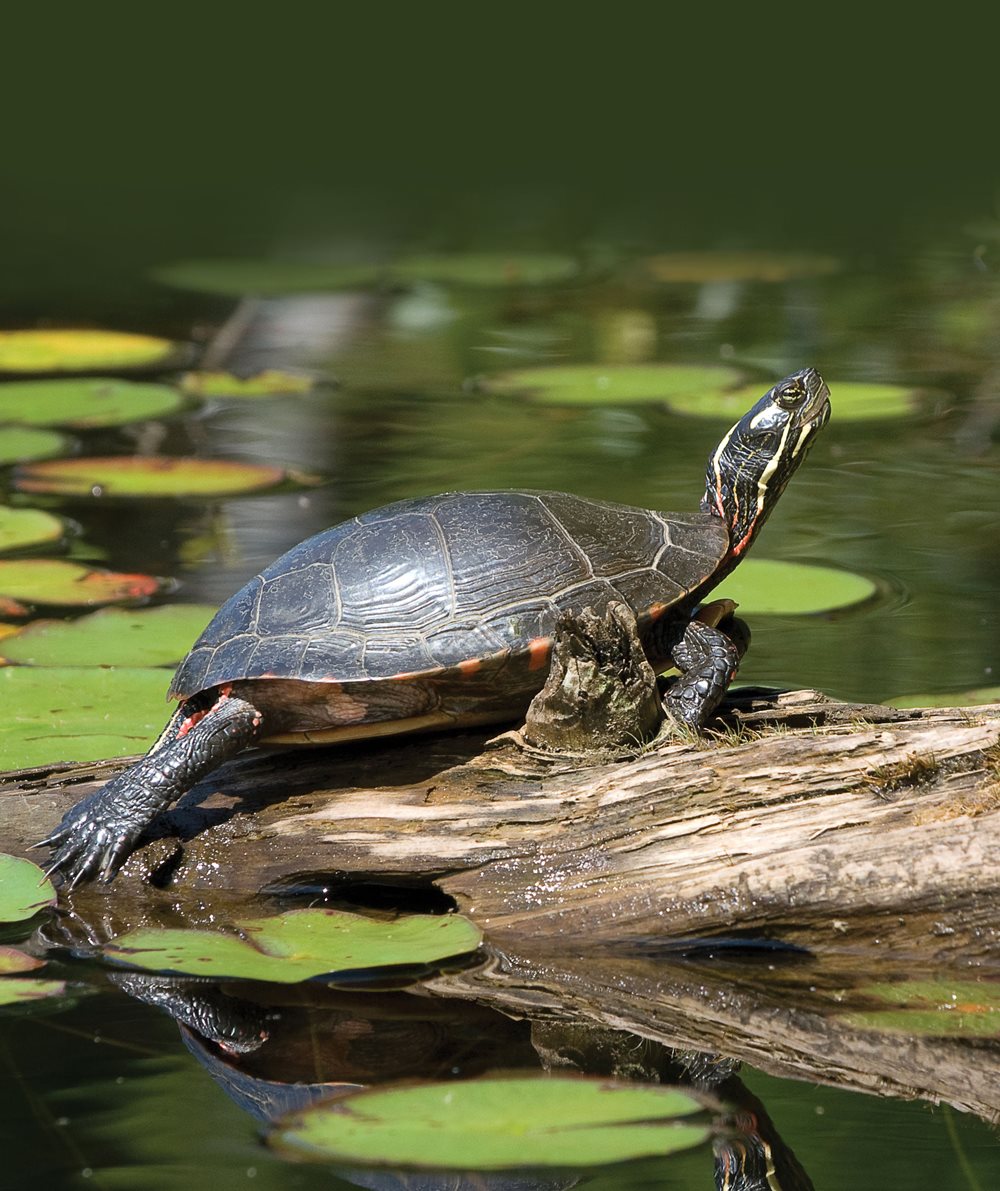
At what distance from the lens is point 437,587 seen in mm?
3816

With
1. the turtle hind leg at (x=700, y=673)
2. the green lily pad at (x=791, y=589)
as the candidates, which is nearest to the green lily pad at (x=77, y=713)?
the turtle hind leg at (x=700, y=673)

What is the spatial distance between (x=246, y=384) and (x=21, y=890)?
5778mm

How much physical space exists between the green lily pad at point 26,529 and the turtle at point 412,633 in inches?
93.6

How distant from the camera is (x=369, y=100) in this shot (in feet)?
82.1

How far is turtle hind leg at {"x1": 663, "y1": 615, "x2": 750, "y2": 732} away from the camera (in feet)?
12.3

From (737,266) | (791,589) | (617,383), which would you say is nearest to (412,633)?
(791,589)

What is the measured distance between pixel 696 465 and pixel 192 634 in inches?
112

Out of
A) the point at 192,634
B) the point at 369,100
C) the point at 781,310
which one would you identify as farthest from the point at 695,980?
→ the point at 369,100

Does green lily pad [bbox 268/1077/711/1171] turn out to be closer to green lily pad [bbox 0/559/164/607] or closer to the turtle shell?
the turtle shell

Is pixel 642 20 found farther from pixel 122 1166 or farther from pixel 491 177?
pixel 122 1166

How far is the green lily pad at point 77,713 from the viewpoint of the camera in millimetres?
4168

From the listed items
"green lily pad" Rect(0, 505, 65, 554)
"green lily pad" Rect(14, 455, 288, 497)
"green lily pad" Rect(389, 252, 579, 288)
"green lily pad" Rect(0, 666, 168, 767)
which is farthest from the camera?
"green lily pad" Rect(389, 252, 579, 288)

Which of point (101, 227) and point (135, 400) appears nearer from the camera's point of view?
point (135, 400)

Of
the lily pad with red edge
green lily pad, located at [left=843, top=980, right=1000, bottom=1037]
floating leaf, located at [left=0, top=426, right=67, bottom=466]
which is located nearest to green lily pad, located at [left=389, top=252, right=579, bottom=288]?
the lily pad with red edge
